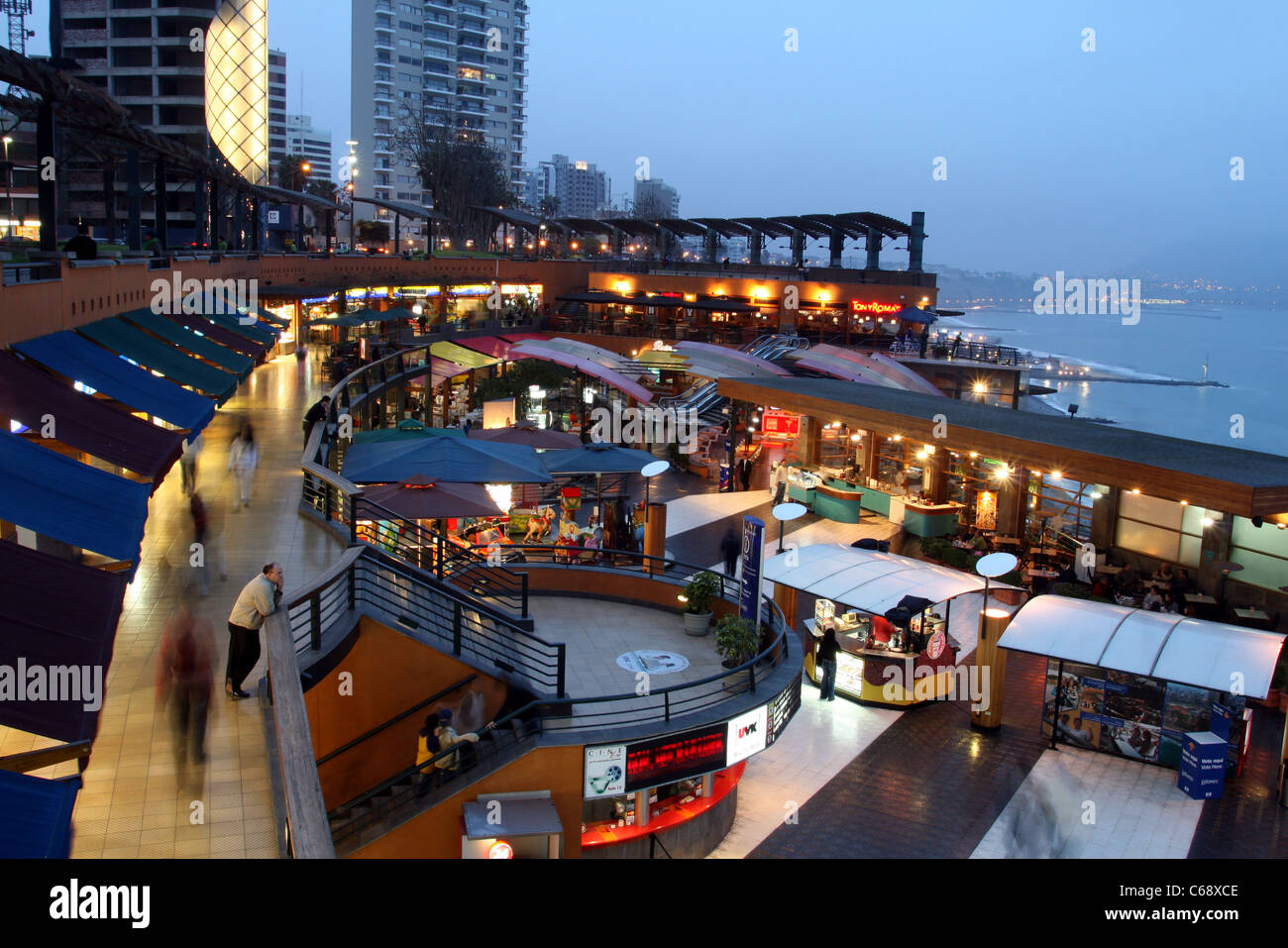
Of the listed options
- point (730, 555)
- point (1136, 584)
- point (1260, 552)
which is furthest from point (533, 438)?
point (1260, 552)

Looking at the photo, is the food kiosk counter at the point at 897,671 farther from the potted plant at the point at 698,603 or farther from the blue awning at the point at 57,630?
the blue awning at the point at 57,630

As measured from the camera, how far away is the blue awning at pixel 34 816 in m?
3.92

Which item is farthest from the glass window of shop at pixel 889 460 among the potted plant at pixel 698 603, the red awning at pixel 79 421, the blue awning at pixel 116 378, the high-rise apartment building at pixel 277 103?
the high-rise apartment building at pixel 277 103

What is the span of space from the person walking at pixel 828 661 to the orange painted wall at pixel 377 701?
6312 millimetres

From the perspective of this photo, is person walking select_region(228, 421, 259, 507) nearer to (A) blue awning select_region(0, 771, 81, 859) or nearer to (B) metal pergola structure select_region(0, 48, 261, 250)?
(B) metal pergola structure select_region(0, 48, 261, 250)

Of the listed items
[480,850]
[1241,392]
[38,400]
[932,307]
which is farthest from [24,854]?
[1241,392]

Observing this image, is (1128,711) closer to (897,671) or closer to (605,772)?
(897,671)

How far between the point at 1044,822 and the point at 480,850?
6.53 metres

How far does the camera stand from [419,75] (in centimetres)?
13150

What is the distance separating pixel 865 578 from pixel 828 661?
1462 millimetres

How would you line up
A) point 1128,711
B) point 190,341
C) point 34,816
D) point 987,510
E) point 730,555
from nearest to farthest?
point 34,816, point 1128,711, point 190,341, point 730,555, point 987,510

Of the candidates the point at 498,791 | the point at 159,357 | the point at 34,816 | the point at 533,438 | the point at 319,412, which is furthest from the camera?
the point at 533,438

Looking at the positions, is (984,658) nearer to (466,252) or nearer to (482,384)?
(482,384)

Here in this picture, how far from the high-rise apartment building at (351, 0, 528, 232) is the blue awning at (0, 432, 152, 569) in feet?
407
